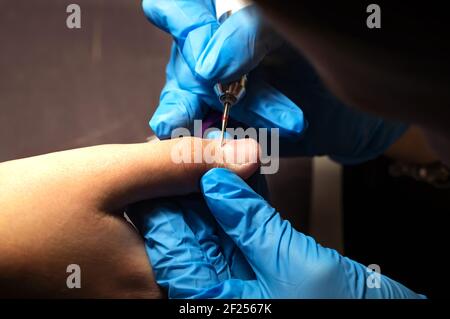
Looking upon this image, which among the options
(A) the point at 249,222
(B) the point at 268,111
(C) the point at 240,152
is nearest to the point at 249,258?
(A) the point at 249,222

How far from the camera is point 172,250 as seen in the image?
76 cm

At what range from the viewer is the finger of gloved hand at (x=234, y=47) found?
86 centimetres

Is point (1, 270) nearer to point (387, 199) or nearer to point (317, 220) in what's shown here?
point (317, 220)

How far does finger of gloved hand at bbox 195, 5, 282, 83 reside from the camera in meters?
0.86

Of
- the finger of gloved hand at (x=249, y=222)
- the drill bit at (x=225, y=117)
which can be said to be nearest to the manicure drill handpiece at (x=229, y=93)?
the drill bit at (x=225, y=117)

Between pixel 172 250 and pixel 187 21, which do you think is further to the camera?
pixel 187 21

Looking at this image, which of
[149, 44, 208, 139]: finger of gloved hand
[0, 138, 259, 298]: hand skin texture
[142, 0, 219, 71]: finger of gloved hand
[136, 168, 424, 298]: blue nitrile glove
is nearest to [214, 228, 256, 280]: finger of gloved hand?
[136, 168, 424, 298]: blue nitrile glove

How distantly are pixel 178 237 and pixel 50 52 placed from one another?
0.85 meters

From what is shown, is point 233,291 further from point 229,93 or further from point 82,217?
point 229,93

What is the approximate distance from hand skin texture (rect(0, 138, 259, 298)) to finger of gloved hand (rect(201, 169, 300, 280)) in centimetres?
5

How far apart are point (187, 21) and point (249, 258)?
513mm

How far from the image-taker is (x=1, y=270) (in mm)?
671

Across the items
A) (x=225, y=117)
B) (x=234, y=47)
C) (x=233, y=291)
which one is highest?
(x=234, y=47)
